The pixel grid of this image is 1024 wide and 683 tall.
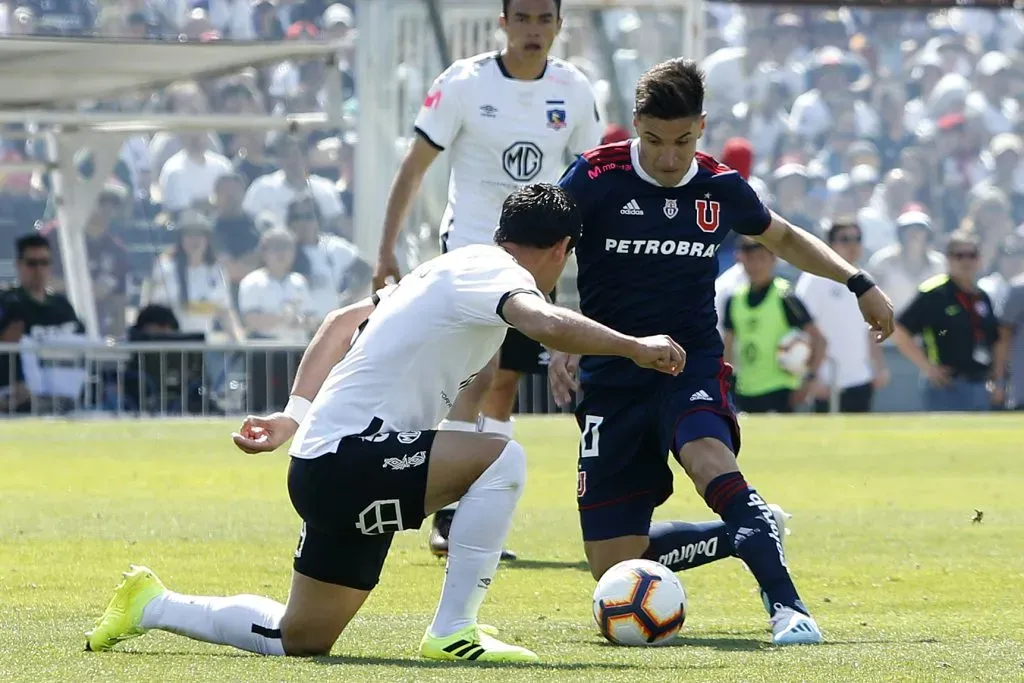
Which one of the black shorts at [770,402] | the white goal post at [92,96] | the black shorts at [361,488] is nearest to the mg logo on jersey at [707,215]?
the black shorts at [361,488]

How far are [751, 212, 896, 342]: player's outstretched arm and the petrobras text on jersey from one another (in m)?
0.33

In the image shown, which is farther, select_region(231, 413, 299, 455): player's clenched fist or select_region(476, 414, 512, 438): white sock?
select_region(476, 414, 512, 438): white sock

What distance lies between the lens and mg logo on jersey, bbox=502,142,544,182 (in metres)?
9.51

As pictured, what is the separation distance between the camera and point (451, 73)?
31.2ft

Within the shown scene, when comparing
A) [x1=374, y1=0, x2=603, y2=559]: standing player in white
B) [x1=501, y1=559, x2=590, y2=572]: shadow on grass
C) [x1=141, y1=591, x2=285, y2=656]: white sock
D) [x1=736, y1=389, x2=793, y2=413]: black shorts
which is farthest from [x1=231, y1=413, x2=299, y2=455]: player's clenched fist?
[x1=736, y1=389, x2=793, y2=413]: black shorts

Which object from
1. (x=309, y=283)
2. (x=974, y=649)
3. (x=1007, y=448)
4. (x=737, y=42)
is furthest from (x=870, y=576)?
(x=737, y=42)

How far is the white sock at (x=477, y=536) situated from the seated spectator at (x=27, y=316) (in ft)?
45.9

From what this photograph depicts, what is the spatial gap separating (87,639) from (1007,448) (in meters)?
11.3

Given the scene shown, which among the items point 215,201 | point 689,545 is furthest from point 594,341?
point 215,201

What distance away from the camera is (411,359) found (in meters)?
5.97

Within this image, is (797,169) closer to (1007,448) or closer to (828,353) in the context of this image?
(828,353)

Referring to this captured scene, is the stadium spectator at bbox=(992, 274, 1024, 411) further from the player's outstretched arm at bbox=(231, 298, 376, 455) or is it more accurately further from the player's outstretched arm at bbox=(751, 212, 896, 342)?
the player's outstretched arm at bbox=(231, 298, 376, 455)

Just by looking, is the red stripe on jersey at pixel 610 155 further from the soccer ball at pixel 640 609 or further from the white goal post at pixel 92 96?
the white goal post at pixel 92 96

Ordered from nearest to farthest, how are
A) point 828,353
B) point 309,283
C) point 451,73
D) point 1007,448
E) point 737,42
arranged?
1. point 451,73
2. point 1007,448
3. point 828,353
4. point 309,283
5. point 737,42
